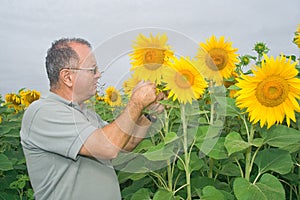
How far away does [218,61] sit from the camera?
2514mm

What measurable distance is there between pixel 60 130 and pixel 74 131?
0.09m

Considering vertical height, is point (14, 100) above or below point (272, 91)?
below

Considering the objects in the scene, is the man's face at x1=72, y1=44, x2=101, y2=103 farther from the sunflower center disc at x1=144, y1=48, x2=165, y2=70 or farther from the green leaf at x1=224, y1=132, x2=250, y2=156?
the green leaf at x1=224, y1=132, x2=250, y2=156

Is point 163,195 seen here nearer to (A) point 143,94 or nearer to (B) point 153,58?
(A) point 143,94

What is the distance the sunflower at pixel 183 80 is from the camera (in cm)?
196

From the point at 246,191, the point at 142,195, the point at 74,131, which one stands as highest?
the point at 74,131

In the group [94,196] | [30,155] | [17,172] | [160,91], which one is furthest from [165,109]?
[17,172]

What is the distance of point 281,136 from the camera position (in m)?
2.04

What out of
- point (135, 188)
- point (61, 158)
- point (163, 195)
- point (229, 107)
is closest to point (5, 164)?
point (135, 188)

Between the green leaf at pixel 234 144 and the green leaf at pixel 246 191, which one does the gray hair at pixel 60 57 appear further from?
the green leaf at pixel 246 191

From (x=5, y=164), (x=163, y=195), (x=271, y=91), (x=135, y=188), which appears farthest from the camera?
(x=5, y=164)

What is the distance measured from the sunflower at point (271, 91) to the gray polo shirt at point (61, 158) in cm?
81

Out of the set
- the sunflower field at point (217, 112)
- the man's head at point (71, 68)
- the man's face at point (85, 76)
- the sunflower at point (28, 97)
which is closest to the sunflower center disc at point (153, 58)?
the sunflower field at point (217, 112)

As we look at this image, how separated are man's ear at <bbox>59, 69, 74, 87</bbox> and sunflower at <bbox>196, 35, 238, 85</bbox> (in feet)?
2.62
